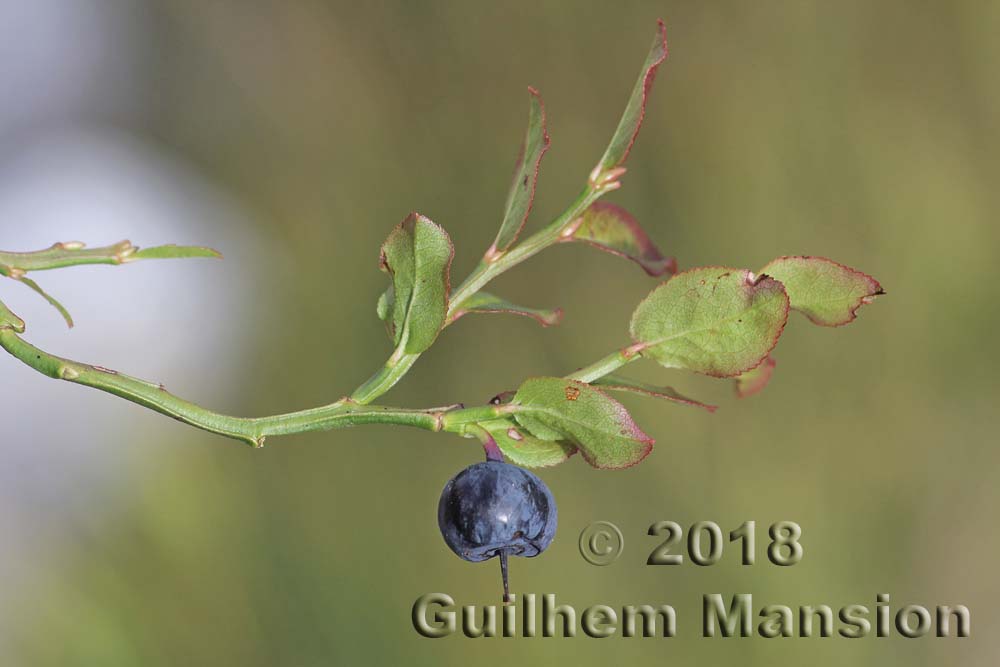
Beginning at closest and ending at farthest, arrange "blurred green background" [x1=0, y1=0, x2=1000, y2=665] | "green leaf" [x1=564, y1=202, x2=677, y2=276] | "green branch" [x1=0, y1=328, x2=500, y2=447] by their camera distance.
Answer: "green branch" [x1=0, y1=328, x2=500, y2=447], "green leaf" [x1=564, y1=202, x2=677, y2=276], "blurred green background" [x1=0, y1=0, x2=1000, y2=665]

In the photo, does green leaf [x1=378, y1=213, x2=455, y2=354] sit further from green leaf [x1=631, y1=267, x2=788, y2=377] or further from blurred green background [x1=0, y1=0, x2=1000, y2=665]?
blurred green background [x1=0, y1=0, x2=1000, y2=665]

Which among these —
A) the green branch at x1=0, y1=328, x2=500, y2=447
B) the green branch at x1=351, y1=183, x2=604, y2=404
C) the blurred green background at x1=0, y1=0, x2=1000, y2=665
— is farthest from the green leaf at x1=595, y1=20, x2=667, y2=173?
the blurred green background at x1=0, y1=0, x2=1000, y2=665

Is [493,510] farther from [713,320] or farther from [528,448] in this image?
[713,320]

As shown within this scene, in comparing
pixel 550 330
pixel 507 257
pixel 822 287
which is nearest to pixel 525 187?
pixel 507 257

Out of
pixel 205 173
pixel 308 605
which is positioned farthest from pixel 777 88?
pixel 308 605

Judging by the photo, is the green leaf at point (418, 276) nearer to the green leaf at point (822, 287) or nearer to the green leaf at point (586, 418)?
the green leaf at point (586, 418)
